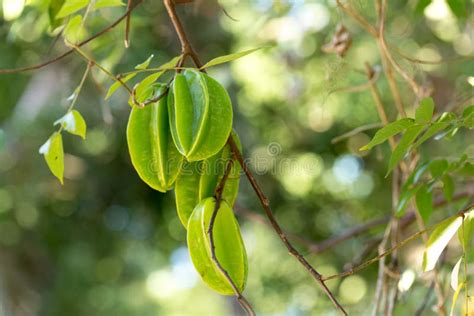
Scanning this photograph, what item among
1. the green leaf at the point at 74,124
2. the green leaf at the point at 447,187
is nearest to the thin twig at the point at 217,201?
the green leaf at the point at 74,124

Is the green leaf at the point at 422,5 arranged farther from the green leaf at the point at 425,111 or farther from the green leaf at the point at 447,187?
the green leaf at the point at 425,111

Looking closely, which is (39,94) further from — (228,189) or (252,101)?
(228,189)

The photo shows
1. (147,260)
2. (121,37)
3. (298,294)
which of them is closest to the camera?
(121,37)

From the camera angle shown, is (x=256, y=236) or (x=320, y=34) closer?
(x=320, y=34)

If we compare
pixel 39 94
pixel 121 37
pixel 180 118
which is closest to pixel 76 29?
pixel 121 37

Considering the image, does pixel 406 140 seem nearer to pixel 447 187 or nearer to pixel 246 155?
pixel 447 187

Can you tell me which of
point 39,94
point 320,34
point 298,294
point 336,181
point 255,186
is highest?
point 39,94

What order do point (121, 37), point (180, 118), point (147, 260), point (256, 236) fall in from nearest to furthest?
point (180, 118) < point (121, 37) < point (256, 236) < point (147, 260)

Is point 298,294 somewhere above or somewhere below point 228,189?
above
